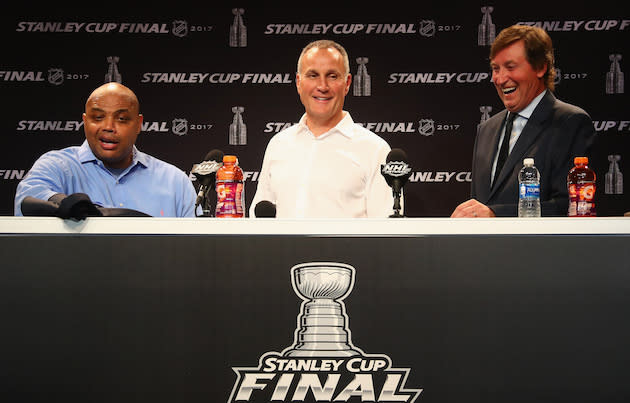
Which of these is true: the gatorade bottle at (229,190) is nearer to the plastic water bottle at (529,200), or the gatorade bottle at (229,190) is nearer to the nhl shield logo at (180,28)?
the plastic water bottle at (529,200)

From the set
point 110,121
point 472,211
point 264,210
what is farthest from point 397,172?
point 110,121

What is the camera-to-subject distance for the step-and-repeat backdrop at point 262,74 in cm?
425

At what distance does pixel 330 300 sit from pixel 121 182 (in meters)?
1.47

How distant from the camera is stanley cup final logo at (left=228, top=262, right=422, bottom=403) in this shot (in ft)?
5.82

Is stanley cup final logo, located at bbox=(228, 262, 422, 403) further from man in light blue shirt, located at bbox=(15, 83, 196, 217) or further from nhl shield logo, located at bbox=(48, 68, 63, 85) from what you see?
nhl shield logo, located at bbox=(48, 68, 63, 85)

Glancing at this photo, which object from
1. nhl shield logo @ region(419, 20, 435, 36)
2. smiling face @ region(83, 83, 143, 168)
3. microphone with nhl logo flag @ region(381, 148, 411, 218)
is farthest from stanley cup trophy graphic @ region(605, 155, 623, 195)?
smiling face @ region(83, 83, 143, 168)

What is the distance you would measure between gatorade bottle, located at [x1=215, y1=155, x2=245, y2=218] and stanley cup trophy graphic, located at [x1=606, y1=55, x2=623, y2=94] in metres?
3.23

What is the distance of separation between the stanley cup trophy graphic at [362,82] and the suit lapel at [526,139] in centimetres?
179

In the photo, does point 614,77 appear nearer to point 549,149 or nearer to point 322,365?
point 549,149

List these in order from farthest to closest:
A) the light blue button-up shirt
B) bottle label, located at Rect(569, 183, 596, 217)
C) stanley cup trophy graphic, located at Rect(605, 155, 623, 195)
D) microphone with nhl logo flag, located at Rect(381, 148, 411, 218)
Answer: stanley cup trophy graphic, located at Rect(605, 155, 623, 195) → the light blue button-up shirt → bottle label, located at Rect(569, 183, 596, 217) → microphone with nhl logo flag, located at Rect(381, 148, 411, 218)

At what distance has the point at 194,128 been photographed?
171 inches

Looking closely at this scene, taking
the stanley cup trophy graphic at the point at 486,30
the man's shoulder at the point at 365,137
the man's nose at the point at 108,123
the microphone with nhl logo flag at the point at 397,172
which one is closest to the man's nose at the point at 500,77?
the man's shoulder at the point at 365,137

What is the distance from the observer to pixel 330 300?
70.5 inches

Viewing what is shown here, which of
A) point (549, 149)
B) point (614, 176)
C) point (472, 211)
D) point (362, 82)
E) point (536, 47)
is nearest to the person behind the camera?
point (472, 211)
